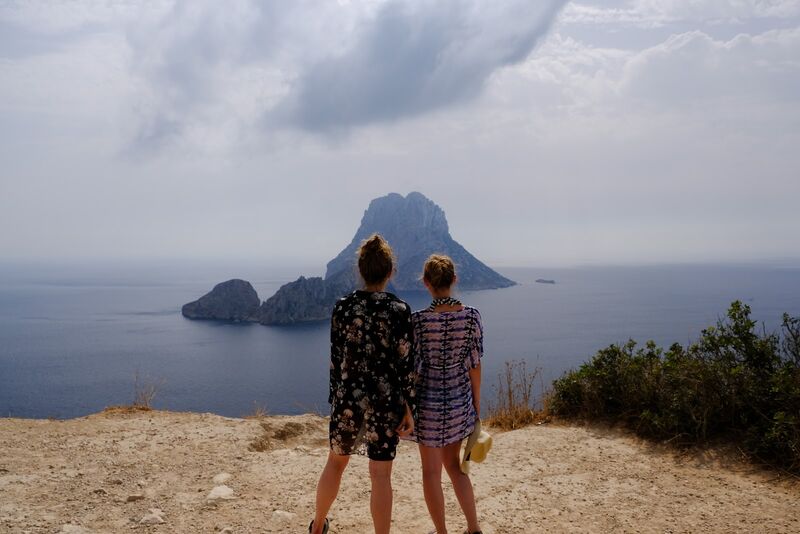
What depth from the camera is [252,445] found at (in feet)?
18.6

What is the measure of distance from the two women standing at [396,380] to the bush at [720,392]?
3.17 meters

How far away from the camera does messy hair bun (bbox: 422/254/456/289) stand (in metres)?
2.98

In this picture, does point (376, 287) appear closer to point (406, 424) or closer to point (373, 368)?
point (373, 368)

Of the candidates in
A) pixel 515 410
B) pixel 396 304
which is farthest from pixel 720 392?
pixel 396 304

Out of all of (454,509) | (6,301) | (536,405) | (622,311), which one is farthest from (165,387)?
(6,301)

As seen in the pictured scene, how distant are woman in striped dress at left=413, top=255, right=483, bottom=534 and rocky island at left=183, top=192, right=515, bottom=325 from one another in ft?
241

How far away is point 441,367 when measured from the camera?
3.03 m

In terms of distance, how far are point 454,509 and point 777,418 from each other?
3.00 m

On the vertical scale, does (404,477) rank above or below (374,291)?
below

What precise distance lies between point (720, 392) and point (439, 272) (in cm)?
398

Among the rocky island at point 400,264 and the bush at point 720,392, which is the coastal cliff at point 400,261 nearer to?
the rocky island at point 400,264

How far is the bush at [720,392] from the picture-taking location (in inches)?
188

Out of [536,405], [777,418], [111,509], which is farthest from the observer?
[536,405]

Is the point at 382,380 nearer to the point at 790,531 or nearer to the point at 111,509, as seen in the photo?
the point at 111,509
